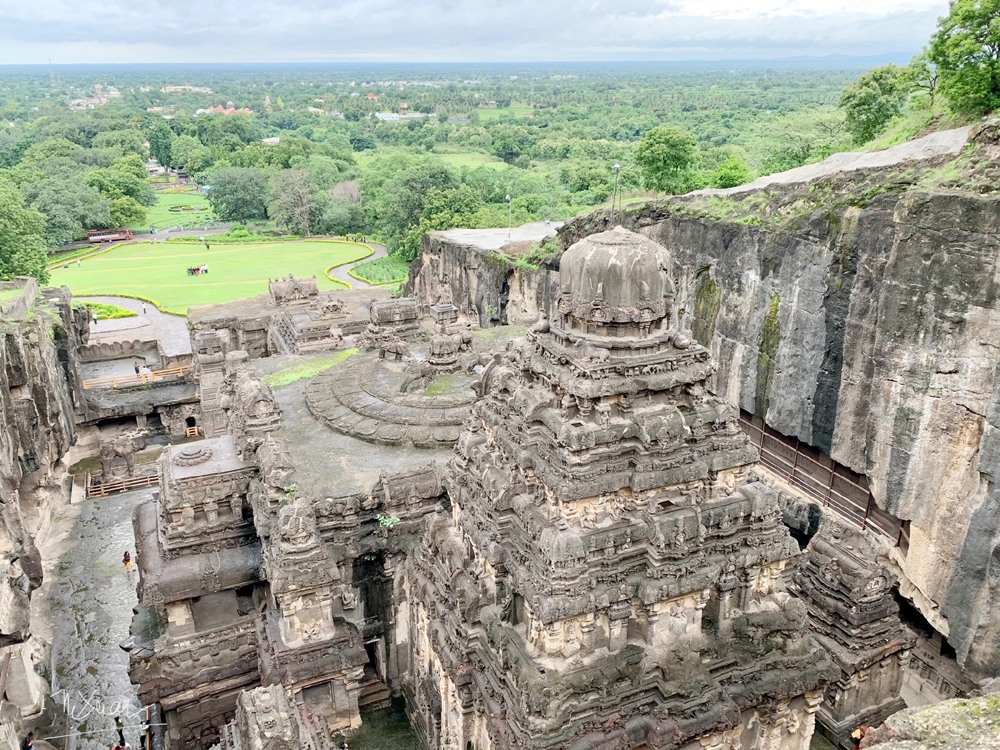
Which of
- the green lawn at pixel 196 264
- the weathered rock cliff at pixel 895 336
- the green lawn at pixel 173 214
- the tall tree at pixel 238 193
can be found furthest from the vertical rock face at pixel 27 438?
the green lawn at pixel 173 214

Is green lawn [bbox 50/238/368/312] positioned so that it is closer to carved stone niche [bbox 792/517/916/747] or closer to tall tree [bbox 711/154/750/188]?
tall tree [bbox 711/154/750/188]

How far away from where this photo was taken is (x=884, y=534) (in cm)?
1967

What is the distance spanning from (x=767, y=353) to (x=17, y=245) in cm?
4368

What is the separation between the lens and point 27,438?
25.6 meters

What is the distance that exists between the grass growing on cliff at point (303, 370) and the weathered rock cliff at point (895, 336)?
1362cm

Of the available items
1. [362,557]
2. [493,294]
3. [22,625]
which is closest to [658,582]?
[362,557]

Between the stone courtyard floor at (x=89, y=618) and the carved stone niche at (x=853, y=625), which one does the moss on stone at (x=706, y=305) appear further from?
the stone courtyard floor at (x=89, y=618)

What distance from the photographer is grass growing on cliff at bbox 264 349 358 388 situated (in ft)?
83.6

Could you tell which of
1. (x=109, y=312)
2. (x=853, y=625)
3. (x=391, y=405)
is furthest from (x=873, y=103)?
(x=109, y=312)

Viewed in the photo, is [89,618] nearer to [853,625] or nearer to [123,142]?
[853,625]

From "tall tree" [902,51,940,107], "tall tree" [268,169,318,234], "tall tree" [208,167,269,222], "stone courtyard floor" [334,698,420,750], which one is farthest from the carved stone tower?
"tall tree" [208,167,269,222]

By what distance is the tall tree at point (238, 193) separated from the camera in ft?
276

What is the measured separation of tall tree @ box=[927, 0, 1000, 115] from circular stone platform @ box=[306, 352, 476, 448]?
16836mm

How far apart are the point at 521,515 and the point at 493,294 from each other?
32.5m
